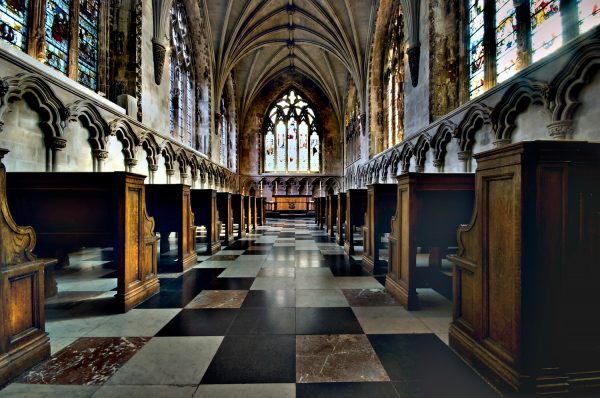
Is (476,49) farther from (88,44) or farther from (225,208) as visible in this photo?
(88,44)

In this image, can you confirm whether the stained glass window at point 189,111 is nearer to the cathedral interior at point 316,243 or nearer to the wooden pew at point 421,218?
the cathedral interior at point 316,243

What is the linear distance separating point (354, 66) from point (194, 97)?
794cm

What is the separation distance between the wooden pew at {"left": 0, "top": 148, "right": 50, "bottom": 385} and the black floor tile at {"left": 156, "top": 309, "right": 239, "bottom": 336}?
2.37 feet

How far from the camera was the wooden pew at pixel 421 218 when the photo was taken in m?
2.92

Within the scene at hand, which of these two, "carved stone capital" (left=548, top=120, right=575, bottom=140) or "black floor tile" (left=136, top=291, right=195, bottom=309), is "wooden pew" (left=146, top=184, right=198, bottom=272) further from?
"carved stone capital" (left=548, top=120, right=575, bottom=140)

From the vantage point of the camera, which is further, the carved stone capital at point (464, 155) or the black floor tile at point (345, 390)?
the carved stone capital at point (464, 155)

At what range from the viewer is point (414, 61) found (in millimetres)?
9359

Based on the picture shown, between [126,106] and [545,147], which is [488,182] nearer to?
[545,147]

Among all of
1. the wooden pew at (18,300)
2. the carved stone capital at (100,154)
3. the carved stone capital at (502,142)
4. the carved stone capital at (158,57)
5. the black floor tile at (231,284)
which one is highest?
the carved stone capital at (158,57)

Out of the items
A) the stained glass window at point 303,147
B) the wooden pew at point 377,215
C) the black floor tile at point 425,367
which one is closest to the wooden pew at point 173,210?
the wooden pew at point 377,215

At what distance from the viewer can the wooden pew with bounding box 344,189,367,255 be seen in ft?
18.7

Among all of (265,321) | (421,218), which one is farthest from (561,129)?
(265,321)

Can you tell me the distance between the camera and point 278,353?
1997 millimetres

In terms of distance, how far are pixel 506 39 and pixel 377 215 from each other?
5.13m
